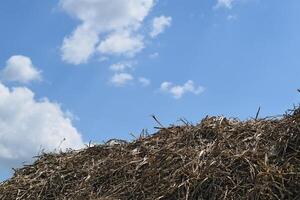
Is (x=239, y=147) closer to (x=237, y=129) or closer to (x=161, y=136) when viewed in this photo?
(x=237, y=129)

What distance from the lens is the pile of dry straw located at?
4.90 m

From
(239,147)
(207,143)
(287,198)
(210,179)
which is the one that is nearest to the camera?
(287,198)

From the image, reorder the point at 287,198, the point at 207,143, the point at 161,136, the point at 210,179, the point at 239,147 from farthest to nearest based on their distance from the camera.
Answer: the point at 161,136 < the point at 207,143 < the point at 239,147 < the point at 210,179 < the point at 287,198

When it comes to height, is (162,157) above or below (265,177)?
above

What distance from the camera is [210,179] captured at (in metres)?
5.03

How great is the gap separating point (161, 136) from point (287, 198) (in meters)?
2.07

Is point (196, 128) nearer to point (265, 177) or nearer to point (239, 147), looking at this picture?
point (239, 147)

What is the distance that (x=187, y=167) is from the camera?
5312 millimetres

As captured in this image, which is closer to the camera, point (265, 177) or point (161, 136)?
point (265, 177)

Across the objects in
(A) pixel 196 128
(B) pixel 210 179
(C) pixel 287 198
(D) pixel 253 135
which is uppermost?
(A) pixel 196 128

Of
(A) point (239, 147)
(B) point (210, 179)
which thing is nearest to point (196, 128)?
(A) point (239, 147)

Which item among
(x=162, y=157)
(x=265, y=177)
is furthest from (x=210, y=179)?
(x=162, y=157)

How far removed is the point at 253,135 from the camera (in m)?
5.66

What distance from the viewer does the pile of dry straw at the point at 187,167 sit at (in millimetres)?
4898
